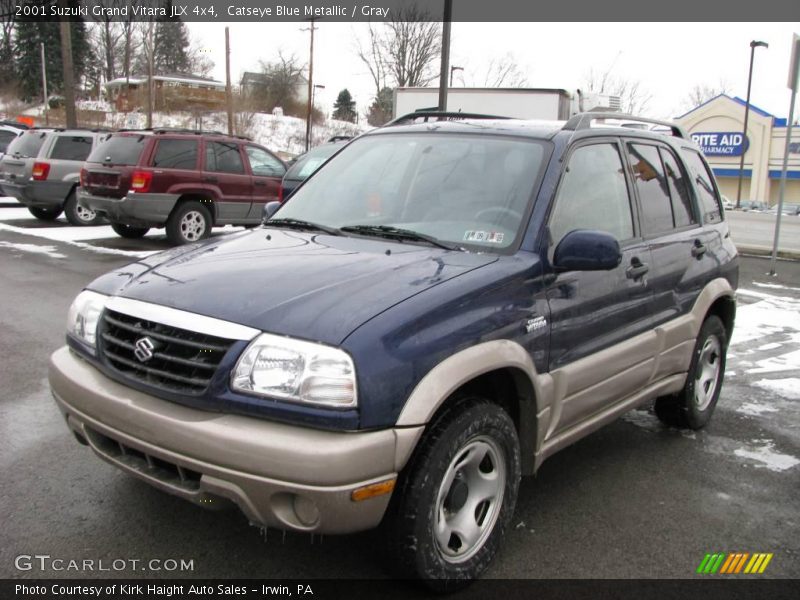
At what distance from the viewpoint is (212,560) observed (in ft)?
9.97

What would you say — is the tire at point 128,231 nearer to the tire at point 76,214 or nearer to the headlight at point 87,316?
the tire at point 76,214

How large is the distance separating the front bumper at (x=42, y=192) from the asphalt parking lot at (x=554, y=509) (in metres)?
Result: 9.56

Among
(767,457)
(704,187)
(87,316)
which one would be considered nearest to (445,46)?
(704,187)

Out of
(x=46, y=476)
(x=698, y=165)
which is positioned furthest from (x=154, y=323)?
(x=698, y=165)

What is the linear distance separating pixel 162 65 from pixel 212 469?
88383 mm

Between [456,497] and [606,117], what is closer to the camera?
[456,497]

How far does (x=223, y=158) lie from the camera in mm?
12820

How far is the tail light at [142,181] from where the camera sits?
11648 mm

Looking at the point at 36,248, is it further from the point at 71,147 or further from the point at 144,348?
the point at 144,348

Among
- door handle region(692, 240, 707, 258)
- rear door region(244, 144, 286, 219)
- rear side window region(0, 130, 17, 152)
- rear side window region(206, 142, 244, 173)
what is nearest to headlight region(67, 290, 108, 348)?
door handle region(692, 240, 707, 258)

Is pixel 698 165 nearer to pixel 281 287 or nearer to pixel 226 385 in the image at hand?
pixel 281 287

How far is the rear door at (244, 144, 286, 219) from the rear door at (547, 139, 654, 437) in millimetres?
9816

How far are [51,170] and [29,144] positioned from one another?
1513 mm

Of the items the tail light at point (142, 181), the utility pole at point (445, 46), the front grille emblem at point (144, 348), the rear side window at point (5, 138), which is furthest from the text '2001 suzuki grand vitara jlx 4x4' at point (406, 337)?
the rear side window at point (5, 138)
